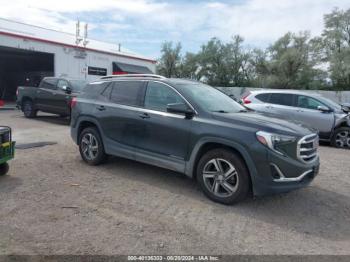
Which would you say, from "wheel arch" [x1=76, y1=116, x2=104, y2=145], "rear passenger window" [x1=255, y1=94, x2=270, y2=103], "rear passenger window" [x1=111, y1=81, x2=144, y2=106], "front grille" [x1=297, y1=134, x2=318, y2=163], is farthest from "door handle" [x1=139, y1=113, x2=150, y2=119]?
"rear passenger window" [x1=255, y1=94, x2=270, y2=103]

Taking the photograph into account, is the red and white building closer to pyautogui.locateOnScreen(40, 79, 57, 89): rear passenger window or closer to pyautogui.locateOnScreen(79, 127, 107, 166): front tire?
pyautogui.locateOnScreen(40, 79, 57, 89): rear passenger window

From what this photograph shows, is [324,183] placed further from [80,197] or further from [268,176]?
[80,197]

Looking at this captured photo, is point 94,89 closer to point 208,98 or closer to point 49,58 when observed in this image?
point 208,98

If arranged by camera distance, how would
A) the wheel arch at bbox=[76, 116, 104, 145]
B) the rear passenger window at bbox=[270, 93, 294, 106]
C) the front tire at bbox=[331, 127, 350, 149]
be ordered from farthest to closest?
the rear passenger window at bbox=[270, 93, 294, 106]
the front tire at bbox=[331, 127, 350, 149]
the wheel arch at bbox=[76, 116, 104, 145]

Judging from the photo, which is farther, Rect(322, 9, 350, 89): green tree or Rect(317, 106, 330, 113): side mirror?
Rect(322, 9, 350, 89): green tree

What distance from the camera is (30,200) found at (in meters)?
4.63

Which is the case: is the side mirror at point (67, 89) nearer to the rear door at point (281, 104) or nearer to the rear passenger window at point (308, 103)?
the rear door at point (281, 104)

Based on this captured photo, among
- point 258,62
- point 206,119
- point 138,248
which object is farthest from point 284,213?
point 258,62

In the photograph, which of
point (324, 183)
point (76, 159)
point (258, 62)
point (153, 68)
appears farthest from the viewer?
point (258, 62)

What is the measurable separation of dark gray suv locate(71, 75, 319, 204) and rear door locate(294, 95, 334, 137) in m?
5.37

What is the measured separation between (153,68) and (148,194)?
2832 centimetres

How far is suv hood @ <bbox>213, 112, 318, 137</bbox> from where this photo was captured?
4.43 meters

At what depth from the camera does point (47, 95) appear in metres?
13.5

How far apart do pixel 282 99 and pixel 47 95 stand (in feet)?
29.9
